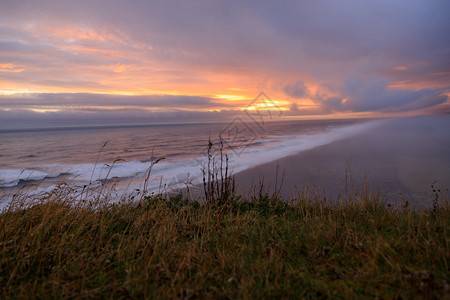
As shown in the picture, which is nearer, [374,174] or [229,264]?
[229,264]

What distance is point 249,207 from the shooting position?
560 cm

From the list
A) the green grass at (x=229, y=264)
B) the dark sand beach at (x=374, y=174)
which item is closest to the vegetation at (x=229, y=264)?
the green grass at (x=229, y=264)

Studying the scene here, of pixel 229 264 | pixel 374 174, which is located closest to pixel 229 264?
pixel 229 264

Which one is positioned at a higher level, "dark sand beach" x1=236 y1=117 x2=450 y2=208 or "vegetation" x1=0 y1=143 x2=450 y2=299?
"vegetation" x1=0 y1=143 x2=450 y2=299

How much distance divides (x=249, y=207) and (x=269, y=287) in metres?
3.31

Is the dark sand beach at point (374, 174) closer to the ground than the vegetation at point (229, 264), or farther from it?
closer to the ground

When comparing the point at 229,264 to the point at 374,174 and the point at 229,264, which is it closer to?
the point at 229,264

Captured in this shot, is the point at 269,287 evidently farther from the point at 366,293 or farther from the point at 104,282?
the point at 104,282

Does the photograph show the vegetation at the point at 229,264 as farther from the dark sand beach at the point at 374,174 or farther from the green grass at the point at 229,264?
the dark sand beach at the point at 374,174

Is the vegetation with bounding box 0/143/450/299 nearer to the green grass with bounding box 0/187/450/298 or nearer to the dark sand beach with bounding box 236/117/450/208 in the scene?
the green grass with bounding box 0/187/450/298

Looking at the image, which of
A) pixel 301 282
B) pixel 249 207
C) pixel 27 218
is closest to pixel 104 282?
pixel 301 282

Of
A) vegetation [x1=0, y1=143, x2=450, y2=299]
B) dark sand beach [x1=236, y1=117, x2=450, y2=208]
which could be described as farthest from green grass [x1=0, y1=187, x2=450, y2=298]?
dark sand beach [x1=236, y1=117, x2=450, y2=208]

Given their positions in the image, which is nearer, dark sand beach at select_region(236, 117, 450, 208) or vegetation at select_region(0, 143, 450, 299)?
vegetation at select_region(0, 143, 450, 299)

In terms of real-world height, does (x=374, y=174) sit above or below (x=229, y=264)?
below
